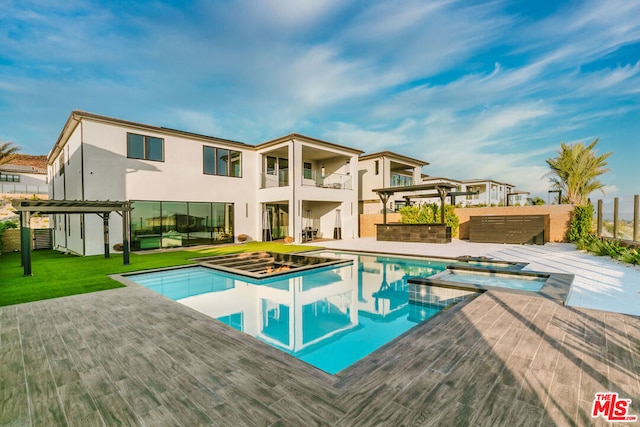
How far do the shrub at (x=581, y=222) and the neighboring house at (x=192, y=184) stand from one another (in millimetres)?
11664

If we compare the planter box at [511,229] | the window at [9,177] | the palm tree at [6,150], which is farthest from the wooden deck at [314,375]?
the window at [9,177]

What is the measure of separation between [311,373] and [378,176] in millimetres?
20870

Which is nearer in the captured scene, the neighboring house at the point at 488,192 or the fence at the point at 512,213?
the fence at the point at 512,213

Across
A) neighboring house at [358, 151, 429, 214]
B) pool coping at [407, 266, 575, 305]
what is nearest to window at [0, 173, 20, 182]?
neighboring house at [358, 151, 429, 214]

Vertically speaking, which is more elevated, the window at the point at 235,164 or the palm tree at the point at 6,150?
the palm tree at the point at 6,150

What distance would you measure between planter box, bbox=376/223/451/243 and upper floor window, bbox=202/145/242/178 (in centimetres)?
941

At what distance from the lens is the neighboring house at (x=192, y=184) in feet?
42.3

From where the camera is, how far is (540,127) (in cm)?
1956

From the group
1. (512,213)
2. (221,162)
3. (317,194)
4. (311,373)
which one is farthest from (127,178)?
(512,213)

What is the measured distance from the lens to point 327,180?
19.9 metres

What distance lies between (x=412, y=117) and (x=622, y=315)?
20.6m

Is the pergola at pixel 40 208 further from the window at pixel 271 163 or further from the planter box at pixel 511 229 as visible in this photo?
the planter box at pixel 511 229

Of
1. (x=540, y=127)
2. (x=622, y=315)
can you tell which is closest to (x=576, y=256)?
(x=622, y=315)

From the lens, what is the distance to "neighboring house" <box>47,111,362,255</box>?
508 inches
